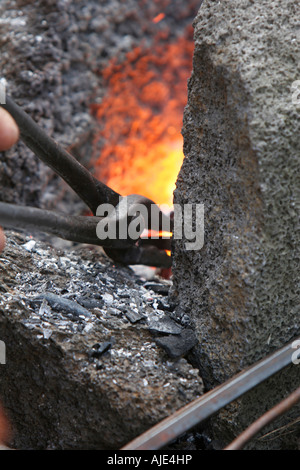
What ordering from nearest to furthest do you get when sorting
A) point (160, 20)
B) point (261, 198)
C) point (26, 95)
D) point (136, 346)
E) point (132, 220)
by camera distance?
point (261, 198) → point (136, 346) → point (132, 220) → point (26, 95) → point (160, 20)

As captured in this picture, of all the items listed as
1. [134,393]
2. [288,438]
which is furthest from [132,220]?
[288,438]

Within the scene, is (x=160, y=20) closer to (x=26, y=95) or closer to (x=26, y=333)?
(x=26, y=95)

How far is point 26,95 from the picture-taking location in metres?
1.50

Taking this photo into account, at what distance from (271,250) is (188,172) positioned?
265mm

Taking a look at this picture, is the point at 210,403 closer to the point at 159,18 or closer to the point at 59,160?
the point at 59,160

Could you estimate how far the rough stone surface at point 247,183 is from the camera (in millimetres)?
757

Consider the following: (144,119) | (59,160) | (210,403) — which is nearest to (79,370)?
(210,403)

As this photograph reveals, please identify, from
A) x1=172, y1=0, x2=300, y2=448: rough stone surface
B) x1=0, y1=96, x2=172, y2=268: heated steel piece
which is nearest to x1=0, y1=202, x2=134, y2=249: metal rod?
x1=0, y1=96, x2=172, y2=268: heated steel piece

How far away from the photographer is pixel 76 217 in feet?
3.01

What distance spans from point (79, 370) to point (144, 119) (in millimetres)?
1380

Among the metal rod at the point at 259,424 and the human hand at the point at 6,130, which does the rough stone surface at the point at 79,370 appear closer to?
the metal rod at the point at 259,424

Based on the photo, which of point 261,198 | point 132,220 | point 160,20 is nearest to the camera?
point 261,198

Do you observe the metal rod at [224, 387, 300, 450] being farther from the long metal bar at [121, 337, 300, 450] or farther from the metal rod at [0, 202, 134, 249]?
the metal rod at [0, 202, 134, 249]

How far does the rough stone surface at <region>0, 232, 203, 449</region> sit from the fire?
1030 mm
